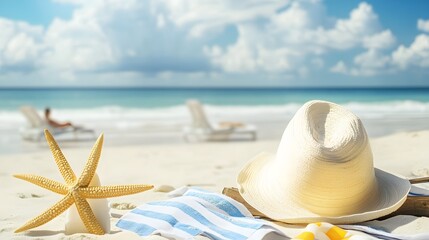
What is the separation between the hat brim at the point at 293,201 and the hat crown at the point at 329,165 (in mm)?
79

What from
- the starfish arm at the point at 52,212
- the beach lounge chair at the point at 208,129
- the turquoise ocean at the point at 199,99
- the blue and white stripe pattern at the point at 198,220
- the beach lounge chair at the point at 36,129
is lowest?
the blue and white stripe pattern at the point at 198,220

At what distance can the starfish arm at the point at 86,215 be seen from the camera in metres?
3.61

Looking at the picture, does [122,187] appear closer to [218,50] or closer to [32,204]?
[32,204]

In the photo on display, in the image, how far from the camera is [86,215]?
142 inches

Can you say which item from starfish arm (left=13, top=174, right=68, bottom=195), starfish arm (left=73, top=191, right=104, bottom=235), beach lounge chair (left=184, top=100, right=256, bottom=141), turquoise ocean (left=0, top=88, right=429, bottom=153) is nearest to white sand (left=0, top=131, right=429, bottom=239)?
starfish arm (left=73, top=191, right=104, bottom=235)

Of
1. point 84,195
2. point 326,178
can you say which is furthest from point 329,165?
point 84,195

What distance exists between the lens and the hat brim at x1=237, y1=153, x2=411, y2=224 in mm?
3888

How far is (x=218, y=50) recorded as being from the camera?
5928cm

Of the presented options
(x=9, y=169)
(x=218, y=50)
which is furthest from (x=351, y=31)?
(x=9, y=169)

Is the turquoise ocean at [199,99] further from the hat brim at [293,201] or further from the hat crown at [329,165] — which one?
the hat crown at [329,165]

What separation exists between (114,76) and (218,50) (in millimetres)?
11248

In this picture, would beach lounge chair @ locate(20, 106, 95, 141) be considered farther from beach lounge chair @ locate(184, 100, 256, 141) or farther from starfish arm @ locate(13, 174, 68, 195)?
starfish arm @ locate(13, 174, 68, 195)

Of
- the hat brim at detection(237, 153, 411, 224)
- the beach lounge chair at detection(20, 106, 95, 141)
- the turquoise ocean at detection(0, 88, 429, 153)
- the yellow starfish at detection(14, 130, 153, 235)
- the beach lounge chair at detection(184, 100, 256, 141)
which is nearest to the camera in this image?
the yellow starfish at detection(14, 130, 153, 235)

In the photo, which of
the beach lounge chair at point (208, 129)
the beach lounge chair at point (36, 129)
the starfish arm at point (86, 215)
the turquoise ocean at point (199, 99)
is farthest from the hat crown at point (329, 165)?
the turquoise ocean at point (199, 99)
